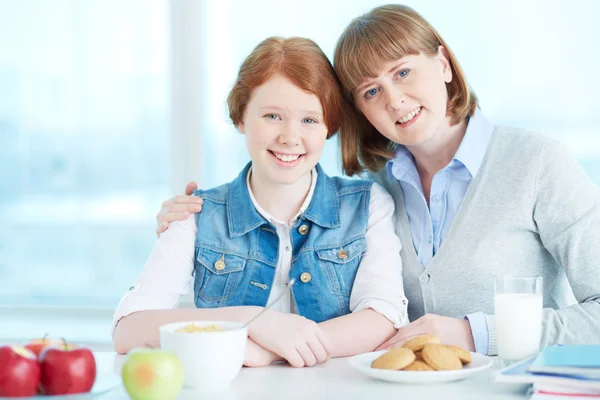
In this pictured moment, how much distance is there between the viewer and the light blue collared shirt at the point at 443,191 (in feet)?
6.16

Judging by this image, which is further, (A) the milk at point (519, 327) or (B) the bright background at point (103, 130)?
(B) the bright background at point (103, 130)

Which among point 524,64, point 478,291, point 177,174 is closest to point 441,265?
point 478,291

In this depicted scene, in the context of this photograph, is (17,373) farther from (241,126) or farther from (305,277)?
(241,126)

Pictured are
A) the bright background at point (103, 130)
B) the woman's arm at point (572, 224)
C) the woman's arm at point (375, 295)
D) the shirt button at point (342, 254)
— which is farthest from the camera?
the bright background at point (103, 130)

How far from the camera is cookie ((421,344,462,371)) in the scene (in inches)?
48.8

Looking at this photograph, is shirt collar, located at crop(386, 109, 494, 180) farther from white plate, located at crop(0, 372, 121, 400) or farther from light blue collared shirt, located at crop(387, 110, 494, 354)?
white plate, located at crop(0, 372, 121, 400)

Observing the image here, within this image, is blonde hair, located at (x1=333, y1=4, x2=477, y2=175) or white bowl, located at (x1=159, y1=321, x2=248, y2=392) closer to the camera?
white bowl, located at (x1=159, y1=321, x2=248, y2=392)

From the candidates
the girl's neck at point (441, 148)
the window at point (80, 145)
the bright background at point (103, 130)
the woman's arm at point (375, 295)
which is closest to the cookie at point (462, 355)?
the woman's arm at point (375, 295)

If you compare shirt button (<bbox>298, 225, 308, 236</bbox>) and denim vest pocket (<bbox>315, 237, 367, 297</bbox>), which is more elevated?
shirt button (<bbox>298, 225, 308, 236</bbox>)

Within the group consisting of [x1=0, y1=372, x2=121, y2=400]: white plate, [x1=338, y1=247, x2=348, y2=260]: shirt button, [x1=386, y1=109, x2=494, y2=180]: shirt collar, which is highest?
[x1=386, y1=109, x2=494, y2=180]: shirt collar

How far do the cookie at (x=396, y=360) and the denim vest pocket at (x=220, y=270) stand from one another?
615mm

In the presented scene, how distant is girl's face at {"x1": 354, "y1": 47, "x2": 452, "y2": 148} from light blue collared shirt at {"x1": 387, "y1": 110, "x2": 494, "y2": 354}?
91mm

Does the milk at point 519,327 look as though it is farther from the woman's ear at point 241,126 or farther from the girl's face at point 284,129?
the woman's ear at point 241,126

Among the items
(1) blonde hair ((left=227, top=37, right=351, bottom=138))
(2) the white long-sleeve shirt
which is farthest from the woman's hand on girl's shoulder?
(1) blonde hair ((left=227, top=37, right=351, bottom=138))
